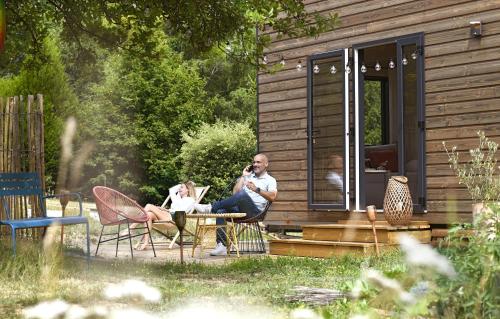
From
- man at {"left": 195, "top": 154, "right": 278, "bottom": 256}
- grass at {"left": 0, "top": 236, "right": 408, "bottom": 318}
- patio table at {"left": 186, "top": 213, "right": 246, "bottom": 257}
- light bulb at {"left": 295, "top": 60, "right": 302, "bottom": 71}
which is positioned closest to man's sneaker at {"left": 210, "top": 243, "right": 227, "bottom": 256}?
man at {"left": 195, "top": 154, "right": 278, "bottom": 256}

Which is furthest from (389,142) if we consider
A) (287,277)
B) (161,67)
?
(161,67)

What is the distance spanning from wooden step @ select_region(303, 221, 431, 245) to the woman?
150 centimetres

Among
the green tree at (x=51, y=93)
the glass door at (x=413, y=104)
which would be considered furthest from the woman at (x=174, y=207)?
the green tree at (x=51, y=93)

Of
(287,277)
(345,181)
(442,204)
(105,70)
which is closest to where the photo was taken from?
(287,277)

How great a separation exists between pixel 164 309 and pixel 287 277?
219 centimetres

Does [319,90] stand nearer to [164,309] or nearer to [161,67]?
[164,309]

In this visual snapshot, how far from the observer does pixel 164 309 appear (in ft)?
14.9

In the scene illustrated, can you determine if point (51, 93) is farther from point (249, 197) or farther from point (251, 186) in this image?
point (249, 197)

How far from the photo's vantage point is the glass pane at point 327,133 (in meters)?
10.0

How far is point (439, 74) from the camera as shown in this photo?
30.2ft

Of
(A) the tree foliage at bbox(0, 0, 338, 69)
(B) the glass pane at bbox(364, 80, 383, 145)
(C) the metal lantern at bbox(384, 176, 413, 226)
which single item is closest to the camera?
(A) the tree foliage at bbox(0, 0, 338, 69)

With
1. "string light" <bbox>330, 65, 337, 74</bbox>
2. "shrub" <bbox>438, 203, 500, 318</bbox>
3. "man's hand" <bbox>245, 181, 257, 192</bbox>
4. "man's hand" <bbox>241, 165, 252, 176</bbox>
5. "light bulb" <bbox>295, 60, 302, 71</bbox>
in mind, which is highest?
"light bulb" <bbox>295, 60, 302, 71</bbox>

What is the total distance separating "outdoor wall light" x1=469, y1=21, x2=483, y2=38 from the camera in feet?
28.7

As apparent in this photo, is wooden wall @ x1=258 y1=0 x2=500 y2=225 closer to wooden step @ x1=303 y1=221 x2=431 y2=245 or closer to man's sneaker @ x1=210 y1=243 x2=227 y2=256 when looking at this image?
wooden step @ x1=303 y1=221 x2=431 y2=245
